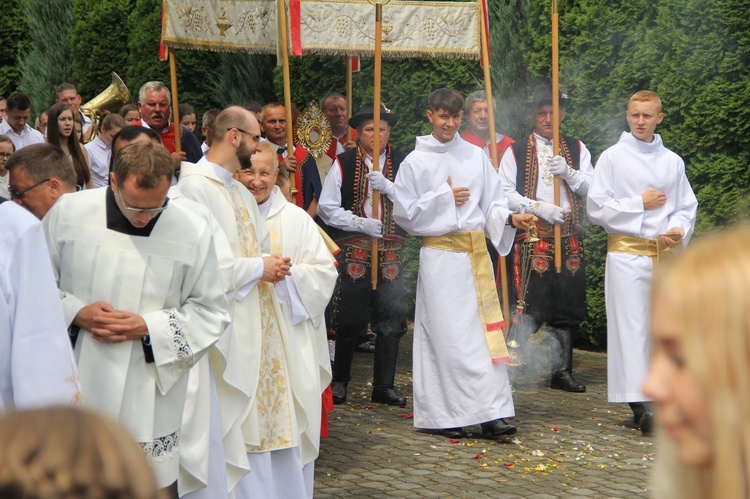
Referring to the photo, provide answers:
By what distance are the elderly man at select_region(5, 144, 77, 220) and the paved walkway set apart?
247 centimetres

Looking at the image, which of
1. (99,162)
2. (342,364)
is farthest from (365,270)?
(99,162)

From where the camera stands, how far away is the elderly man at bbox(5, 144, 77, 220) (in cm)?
436

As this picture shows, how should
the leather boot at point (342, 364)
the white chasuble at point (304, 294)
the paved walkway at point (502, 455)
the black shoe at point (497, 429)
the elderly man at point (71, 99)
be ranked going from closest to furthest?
the white chasuble at point (304, 294) → the paved walkway at point (502, 455) → the black shoe at point (497, 429) → the leather boot at point (342, 364) → the elderly man at point (71, 99)

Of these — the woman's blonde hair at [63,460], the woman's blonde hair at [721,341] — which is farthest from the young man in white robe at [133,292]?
the woman's blonde hair at [721,341]

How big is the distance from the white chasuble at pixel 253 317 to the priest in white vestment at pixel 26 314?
61.8 inches

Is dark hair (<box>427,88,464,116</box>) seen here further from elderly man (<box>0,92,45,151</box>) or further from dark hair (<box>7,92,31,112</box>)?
dark hair (<box>7,92,31,112</box>)

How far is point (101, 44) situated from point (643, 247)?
1188 centimetres

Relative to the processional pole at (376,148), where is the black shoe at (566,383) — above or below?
below

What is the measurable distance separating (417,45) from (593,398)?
294 cm

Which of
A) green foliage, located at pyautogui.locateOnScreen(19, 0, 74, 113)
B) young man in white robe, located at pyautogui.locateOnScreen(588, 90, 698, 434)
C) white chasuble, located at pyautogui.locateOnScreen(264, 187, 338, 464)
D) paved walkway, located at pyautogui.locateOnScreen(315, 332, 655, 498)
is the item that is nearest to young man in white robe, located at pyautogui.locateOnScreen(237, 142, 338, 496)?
white chasuble, located at pyautogui.locateOnScreen(264, 187, 338, 464)

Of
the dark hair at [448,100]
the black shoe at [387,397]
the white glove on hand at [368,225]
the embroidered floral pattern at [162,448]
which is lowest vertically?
the black shoe at [387,397]

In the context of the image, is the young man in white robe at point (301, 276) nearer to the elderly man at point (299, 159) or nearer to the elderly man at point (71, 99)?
the elderly man at point (299, 159)

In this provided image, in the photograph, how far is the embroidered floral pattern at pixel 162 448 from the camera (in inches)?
175

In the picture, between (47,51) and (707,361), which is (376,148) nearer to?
(707,361)
